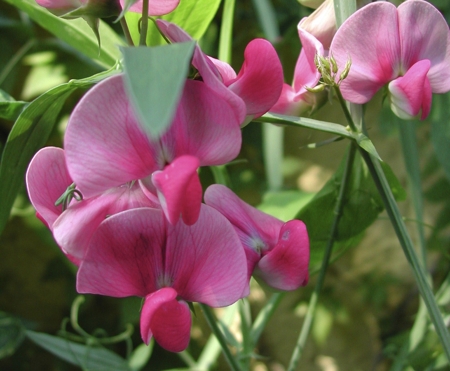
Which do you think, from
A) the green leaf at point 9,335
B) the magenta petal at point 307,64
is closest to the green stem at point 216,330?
the magenta petal at point 307,64

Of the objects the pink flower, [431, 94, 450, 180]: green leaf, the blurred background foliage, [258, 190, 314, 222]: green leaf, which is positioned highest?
the pink flower

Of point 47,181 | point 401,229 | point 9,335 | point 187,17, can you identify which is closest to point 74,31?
point 187,17

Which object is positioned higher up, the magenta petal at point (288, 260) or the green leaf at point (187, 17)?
the green leaf at point (187, 17)

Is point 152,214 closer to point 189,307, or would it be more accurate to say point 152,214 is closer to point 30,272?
point 189,307

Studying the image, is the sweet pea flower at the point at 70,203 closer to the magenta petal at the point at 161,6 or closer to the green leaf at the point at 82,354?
the magenta petal at the point at 161,6

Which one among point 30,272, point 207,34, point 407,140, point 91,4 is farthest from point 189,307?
point 30,272

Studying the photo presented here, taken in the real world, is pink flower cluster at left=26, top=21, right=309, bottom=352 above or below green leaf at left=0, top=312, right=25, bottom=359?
above

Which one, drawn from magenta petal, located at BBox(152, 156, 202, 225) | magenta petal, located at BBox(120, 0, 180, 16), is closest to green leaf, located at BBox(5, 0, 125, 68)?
magenta petal, located at BBox(120, 0, 180, 16)

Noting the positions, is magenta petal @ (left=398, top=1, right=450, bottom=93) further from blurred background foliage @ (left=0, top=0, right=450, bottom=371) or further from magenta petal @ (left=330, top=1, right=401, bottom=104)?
blurred background foliage @ (left=0, top=0, right=450, bottom=371)
